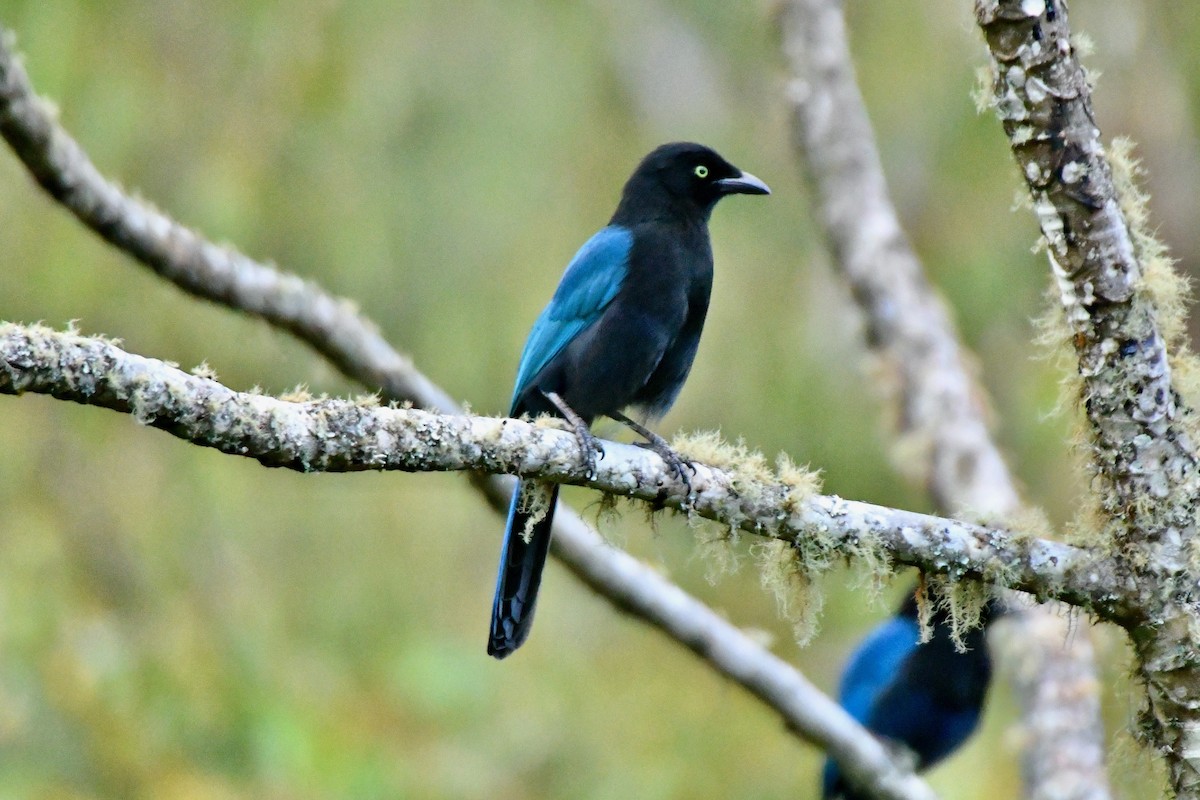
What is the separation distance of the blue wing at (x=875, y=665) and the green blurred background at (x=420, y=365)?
1.17ft

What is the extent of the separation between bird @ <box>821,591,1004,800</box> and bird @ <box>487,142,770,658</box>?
2.20 m

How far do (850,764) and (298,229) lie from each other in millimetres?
3167

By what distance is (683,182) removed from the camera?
452 cm

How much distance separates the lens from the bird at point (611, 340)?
3.80 meters

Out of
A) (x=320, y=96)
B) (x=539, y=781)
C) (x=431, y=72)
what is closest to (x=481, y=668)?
(x=539, y=781)

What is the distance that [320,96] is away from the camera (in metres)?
5.41

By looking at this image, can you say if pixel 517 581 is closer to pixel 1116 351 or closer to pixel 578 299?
pixel 578 299

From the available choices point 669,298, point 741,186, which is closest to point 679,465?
point 669,298

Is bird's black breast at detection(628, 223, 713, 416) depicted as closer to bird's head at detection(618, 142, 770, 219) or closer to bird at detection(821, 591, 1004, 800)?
bird's head at detection(618, 142, 770, 219)

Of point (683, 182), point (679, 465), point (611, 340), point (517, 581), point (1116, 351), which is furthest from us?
point (683, 182)

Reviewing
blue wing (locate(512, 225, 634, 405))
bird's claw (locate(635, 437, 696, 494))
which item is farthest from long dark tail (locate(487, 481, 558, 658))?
bird's claw (locate(635, 437, 696, 494))

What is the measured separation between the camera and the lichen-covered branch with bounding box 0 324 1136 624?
2.23 m

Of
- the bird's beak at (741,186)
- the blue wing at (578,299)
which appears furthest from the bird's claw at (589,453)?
the bird's beak at (741,186)

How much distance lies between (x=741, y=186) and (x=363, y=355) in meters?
1.44
